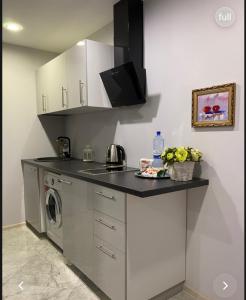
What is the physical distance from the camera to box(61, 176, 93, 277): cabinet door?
185 cm

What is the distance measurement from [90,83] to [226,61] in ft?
4.09

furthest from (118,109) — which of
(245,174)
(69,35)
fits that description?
(245,174)

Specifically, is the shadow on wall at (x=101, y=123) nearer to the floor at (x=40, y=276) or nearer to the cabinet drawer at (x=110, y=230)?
the cabinet drawer at (x=110, y=230)

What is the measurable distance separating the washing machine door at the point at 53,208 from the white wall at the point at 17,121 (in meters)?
0.83

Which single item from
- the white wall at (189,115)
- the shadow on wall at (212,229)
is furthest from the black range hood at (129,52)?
the shadow on wall at (212,229)

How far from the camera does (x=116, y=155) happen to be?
7.70ft

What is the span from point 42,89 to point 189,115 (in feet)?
7.01

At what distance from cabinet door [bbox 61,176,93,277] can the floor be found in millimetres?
128

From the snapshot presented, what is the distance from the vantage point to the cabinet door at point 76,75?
2.29 meters

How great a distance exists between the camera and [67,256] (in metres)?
2.17

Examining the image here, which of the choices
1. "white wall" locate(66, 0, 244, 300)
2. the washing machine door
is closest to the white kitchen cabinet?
the washing machine door

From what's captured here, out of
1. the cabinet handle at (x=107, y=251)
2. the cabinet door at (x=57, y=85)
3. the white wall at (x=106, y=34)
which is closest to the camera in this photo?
the cabinet handle at (x=107, y=251)

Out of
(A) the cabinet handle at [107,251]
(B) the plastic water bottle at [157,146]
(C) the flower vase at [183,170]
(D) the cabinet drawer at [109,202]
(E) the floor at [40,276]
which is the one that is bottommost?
(E) the floor at [40,276]

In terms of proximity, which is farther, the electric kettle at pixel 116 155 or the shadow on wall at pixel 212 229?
the electric kettle at pixel 116 155
